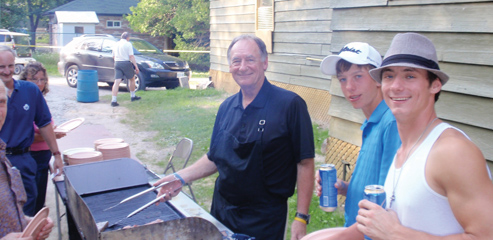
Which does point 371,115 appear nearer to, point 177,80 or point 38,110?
point 38,110

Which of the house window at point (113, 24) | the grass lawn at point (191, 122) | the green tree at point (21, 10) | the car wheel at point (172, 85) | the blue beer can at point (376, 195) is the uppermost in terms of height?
the green tree at point (21, 10)

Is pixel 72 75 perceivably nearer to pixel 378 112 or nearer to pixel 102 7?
pixel 378 112

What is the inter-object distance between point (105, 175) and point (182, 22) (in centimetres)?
2027

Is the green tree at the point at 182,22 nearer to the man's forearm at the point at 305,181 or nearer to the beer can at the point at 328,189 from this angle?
the man's forearm at the point at 305,181

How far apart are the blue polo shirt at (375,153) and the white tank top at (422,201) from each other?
381 mm

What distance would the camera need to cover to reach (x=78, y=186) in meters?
3.42

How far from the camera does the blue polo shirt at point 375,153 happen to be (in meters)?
1.94

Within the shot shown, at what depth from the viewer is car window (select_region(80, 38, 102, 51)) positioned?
14.5 meters

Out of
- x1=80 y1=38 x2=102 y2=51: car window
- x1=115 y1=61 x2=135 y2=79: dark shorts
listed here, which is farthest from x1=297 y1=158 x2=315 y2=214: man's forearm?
x1=80 y1=38 x2=102 y2=51: car window

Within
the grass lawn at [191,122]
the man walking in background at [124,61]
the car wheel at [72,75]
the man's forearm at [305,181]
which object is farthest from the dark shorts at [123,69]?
the man's forearm at [305,181]

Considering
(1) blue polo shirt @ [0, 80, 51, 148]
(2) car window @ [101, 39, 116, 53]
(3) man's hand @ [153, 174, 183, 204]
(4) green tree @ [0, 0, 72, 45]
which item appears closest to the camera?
(3) man's hand @ [153, 174, 183, 204]

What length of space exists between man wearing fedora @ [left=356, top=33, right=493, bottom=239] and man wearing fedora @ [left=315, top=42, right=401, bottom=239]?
310 mm

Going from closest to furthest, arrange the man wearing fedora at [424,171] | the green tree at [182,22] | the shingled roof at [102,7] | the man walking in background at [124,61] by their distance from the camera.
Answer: the man wearing fedora at [424,171] < the man walking in background at [124,61] < the green tree at [182,22] < the shingled roof at [102,7]

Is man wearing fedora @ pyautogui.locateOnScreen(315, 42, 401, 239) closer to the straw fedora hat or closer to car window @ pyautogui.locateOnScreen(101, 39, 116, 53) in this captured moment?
the straw fedora hat
